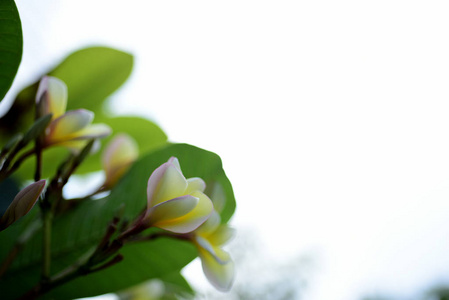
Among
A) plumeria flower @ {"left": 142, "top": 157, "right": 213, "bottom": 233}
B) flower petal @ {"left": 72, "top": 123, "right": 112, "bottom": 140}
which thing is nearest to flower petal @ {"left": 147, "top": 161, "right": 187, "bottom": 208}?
plumeria flower @ {"left": 142, "top": 157, "right": 213, "bottom": 233}

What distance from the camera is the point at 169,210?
0.26 metres

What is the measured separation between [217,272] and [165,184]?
0.09m

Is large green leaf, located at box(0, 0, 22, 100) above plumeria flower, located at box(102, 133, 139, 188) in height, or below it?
above

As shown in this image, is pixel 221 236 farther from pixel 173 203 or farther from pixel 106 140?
pixel 106 140

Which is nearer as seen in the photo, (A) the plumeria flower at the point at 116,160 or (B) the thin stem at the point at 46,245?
(B) the thin stem at the point at 46,245

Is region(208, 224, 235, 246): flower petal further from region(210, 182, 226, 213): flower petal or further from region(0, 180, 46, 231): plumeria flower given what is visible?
region(0, 180, 46, 231): plumeria flower

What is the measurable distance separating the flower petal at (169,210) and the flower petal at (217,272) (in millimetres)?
59

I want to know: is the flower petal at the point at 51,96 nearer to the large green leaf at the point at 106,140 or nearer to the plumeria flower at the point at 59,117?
the plumeria flower at the point at 59,117

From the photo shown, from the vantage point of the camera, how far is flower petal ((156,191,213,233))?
0.27 m

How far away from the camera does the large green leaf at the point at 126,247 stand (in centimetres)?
34

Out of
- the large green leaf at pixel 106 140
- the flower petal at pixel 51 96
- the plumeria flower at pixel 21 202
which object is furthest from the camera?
the large green leaf at pixel 106 140

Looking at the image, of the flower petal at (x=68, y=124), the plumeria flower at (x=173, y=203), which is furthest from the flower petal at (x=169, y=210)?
the flower petal at (x=68, y=124)

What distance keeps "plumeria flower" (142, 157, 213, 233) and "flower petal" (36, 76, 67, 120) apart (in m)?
0.12

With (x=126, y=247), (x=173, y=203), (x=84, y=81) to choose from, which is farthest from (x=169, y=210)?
(x=84, y=81)
